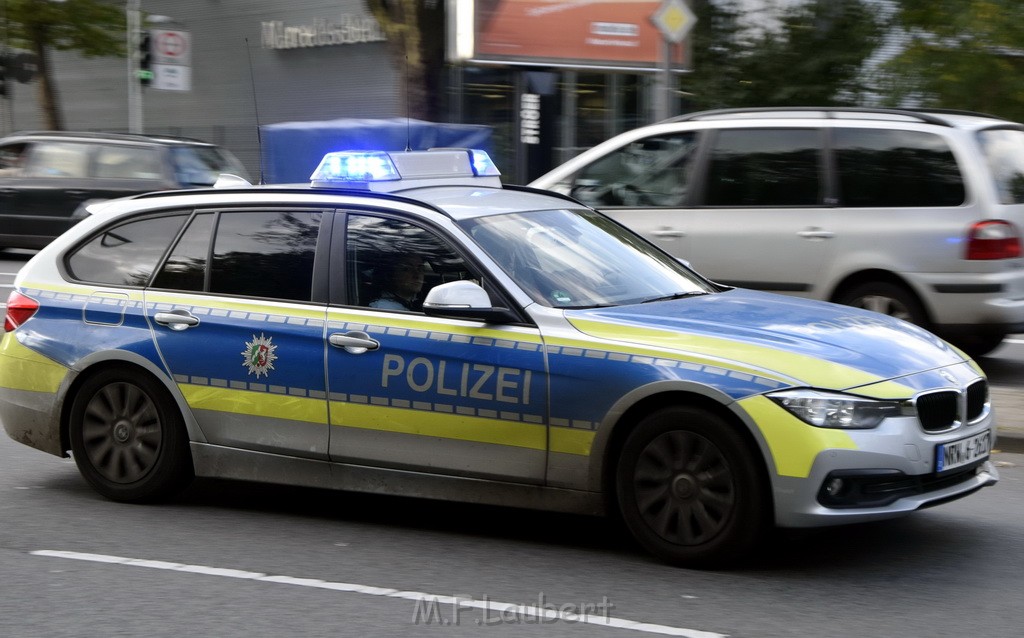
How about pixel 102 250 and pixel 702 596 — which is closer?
pixel 702 596

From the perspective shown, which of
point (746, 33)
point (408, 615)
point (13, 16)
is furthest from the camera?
point (13, 16)

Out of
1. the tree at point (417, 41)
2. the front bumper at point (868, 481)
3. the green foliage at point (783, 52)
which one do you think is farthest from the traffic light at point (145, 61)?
the front bumper at point (868, 481)

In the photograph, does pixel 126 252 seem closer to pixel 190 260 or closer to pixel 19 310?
pixel 190 260

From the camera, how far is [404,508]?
6.46 metres

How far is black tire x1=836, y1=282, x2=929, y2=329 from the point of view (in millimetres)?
9859

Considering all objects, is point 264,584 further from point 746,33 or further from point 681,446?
point 746,33

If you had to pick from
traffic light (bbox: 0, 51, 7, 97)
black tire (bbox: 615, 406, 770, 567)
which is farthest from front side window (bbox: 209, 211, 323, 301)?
traffic light (bbox: 0, 51, 7, 97)

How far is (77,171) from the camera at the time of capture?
738 inches

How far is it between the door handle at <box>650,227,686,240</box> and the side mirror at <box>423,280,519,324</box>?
5.12 metres

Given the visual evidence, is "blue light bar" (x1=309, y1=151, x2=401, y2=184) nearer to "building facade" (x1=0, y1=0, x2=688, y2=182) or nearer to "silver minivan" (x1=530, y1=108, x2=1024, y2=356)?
"silver minivan" (x1=530, y1=108, x2=1024, y2=356)

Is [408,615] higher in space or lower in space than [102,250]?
lower

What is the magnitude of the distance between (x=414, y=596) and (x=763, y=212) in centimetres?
604

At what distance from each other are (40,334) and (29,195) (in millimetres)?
13343

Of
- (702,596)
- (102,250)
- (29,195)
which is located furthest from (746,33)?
(702,596)
